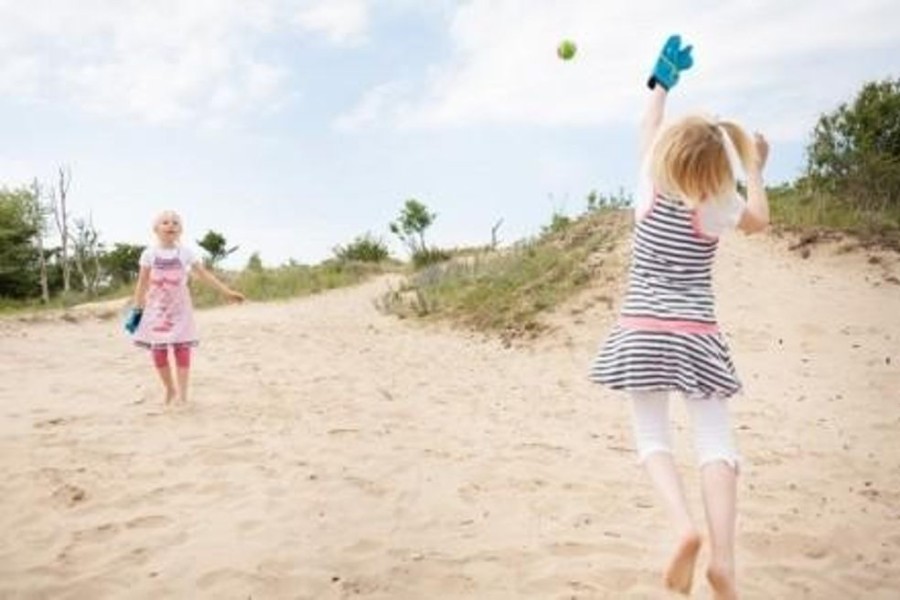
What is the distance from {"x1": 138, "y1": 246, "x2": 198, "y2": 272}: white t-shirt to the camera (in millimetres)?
7188

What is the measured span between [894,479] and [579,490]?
1.94 metres

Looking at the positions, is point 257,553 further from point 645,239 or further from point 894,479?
point 894,479

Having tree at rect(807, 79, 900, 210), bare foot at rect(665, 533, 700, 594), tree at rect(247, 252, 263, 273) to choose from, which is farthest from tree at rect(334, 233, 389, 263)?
bare foot at rect(665, 533, 700, 594)

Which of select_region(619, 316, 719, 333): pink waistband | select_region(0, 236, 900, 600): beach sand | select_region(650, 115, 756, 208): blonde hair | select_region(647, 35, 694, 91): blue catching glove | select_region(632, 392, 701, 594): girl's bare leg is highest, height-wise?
select_region(647, 35, 694, 91): blue catching glove

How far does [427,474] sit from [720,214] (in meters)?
2.77

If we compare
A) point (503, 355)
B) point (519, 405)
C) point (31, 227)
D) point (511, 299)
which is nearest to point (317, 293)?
point (511, 299)

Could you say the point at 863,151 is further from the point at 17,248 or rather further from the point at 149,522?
the point at 17,248

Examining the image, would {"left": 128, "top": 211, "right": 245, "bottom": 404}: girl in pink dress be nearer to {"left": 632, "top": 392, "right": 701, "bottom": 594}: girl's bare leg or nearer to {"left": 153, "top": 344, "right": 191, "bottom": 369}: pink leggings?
{"left": 153, "top": 344, "right": 191, "bottom": 369}: pink leggings

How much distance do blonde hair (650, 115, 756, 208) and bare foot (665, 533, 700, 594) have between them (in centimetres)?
107

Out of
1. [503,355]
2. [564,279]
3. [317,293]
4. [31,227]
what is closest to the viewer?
[503,355]

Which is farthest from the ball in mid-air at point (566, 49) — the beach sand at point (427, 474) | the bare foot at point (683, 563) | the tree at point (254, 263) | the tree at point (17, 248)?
the tree at point (17, 248)

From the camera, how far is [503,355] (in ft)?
35.2

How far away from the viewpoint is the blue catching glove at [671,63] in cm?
329

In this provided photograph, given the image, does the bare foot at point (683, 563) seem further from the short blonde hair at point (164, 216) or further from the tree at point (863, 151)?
the tree at point (863, 151)
